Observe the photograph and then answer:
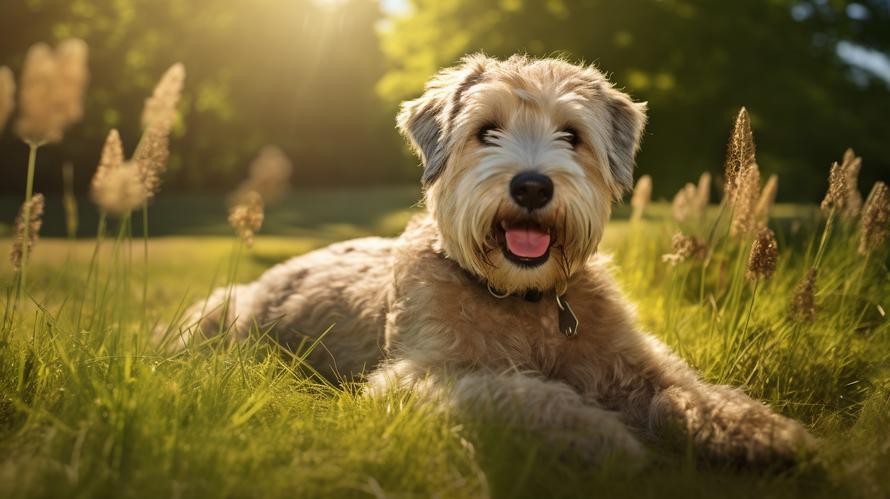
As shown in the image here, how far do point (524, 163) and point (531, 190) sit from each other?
0.49 ft

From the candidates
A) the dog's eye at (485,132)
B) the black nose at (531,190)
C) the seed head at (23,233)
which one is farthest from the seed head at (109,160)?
the black nose at (531,190)

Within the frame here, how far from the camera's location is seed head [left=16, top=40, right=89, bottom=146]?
3363 millimetres

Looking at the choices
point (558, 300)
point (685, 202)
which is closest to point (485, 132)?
point (558, 300)

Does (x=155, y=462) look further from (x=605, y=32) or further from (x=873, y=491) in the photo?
(x=605, y=32)

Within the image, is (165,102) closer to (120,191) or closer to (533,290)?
(120,191)

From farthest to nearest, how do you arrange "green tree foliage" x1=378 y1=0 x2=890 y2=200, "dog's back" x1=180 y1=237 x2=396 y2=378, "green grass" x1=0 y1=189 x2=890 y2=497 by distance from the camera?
"green tree foliage" x1=378 y1=0 x2=890 y2=200
"dog's back" x1=180 y1=237 x2=396 y2=378
"green grass" x1=0 y1=189 x2=890 y2=497

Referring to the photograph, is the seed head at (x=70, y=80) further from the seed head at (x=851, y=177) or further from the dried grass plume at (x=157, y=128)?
the seed head at (x=851, y=177)

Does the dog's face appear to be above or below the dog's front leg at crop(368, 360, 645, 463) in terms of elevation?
above

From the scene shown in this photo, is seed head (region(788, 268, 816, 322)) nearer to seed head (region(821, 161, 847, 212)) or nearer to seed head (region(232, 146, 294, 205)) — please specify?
seed head (region(821, 161, 847, 212))

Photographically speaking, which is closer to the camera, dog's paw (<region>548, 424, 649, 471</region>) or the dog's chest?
dog's paw (<region>548, 424, 649, 471</region>)

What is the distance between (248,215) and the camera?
13.1 feet

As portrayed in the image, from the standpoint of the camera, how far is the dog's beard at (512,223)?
3.58 m

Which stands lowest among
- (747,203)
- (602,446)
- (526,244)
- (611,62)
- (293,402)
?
(293,402)

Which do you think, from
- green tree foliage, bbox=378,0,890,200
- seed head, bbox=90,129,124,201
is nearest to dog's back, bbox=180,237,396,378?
seed head, bbox=90,129,124,201
